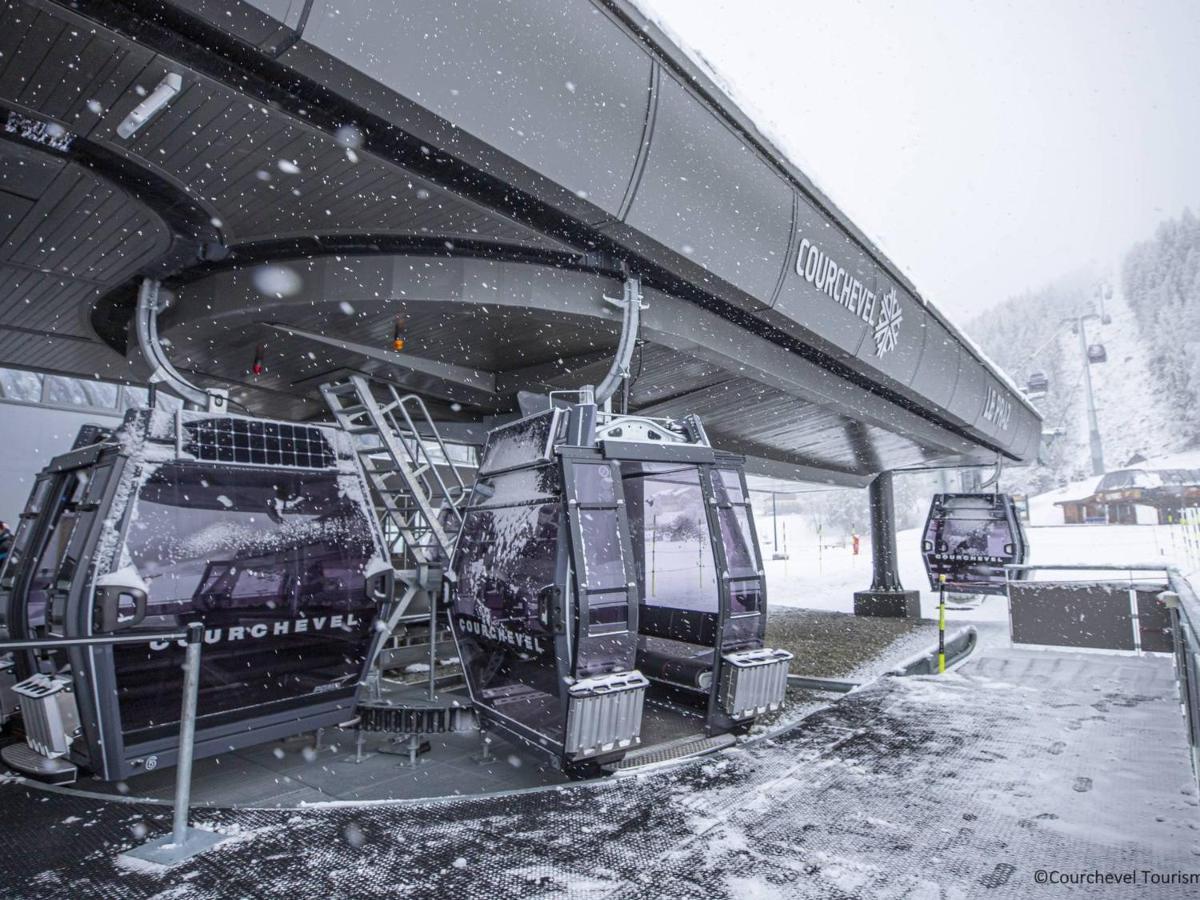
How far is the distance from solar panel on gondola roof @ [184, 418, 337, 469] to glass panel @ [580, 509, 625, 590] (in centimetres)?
245

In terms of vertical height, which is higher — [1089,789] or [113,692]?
[113,692]

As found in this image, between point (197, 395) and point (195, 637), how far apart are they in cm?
397

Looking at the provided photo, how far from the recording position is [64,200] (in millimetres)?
5164

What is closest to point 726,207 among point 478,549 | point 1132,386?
point 478,549

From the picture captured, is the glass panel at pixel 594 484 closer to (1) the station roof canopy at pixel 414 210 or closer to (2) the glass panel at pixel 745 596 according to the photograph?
(2) the glass panel at pixel 745 596

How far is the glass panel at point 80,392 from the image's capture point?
12672 mm

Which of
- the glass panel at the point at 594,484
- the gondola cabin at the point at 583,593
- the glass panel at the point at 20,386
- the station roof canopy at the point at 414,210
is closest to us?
the station roof canopy at the point at 414,210

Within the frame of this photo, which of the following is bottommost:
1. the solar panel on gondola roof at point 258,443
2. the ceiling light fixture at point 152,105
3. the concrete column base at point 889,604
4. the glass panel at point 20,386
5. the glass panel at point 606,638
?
the concrete column base at point 889,604

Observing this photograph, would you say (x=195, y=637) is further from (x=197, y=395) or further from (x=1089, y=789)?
(x=1089, y=789)

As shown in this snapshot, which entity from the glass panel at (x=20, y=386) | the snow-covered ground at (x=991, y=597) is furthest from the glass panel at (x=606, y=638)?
the snow-covered ground at (x=991, y=597)

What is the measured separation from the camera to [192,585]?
4.53 m

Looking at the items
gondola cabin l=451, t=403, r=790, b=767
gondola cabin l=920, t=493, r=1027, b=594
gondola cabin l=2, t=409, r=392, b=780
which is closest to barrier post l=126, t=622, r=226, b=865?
gondola cabin l=2, t=409, r=392, b=780

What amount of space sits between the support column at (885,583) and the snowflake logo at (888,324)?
27.7 feet

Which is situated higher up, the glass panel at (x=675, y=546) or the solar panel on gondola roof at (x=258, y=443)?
the solar panel on gondola roof at (x=258, y=443)
